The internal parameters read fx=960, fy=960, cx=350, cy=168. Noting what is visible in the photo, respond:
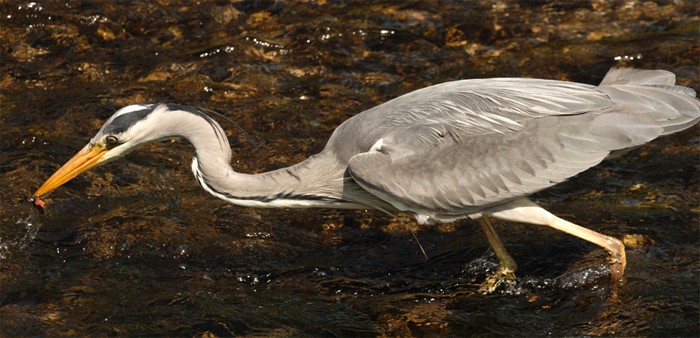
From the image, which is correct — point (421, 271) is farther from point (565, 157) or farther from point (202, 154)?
point (202, 154)

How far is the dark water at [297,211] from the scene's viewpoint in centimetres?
467

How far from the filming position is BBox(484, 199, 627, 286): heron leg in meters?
4.71

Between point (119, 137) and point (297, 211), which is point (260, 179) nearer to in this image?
point (119, 137)

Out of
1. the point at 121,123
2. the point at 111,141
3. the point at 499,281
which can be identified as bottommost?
the point at 499,281

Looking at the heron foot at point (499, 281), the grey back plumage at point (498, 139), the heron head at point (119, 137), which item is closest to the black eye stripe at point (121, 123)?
the heron head at point (119, 137)

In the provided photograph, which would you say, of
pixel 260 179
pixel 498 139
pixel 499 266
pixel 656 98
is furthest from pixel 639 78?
pixel 260 179

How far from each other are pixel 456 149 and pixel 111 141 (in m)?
1.68

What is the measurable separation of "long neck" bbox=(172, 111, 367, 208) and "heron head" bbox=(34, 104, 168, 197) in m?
0.14

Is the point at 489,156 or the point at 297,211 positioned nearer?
the point at 489,156

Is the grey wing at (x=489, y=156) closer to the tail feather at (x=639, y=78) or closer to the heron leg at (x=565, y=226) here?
the heron leg at (x=565, y=226)

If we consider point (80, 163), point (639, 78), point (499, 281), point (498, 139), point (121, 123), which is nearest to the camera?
point (121, 123)

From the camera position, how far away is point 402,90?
6.74 m

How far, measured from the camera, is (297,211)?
18.6 feet

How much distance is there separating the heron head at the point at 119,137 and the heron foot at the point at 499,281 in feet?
5.92
